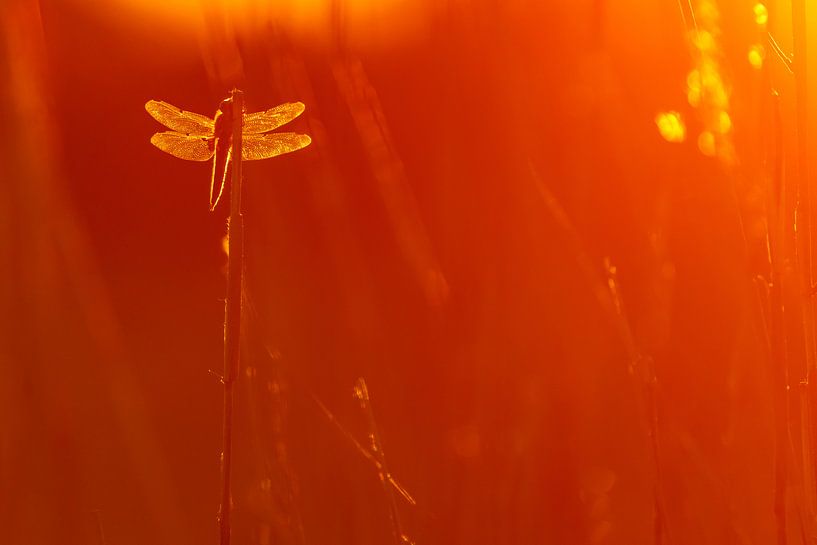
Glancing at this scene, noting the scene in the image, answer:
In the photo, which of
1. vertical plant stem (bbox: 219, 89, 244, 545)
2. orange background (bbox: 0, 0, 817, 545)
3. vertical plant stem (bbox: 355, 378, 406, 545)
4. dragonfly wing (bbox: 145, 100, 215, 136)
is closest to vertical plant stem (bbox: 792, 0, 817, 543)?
orange background (bbox: 0, 0, 817, 545)

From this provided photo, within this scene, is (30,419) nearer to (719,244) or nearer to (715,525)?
(715,525)

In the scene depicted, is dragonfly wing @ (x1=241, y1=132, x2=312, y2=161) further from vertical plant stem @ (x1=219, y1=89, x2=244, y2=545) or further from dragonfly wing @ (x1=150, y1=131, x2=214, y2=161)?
vertical plant stem @ (x1=219, y1=89, x2=244, y2=545)

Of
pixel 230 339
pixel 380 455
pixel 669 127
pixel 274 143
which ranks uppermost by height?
pixel 274 143

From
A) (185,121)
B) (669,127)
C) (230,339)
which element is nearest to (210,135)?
(185,121)

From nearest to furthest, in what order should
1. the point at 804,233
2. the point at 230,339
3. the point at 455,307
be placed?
the point at 230,339, the point at 804,233, the point at 455,307

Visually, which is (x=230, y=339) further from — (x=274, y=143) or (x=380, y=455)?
(x=274, y=143)

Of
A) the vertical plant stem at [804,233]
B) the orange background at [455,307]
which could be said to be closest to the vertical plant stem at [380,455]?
the orange background at [455,307]

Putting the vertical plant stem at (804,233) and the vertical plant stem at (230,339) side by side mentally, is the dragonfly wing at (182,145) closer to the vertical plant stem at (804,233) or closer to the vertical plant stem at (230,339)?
the vertical plant stem at (230,339)
